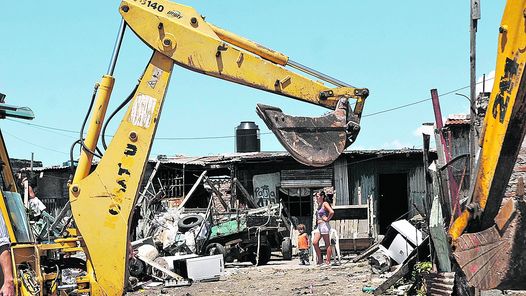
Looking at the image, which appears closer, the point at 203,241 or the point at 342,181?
the point at 203,241

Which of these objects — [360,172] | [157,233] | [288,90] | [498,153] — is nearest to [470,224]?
[498,153]

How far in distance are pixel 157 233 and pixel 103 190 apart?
14.4 m

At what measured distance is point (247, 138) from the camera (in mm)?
29266

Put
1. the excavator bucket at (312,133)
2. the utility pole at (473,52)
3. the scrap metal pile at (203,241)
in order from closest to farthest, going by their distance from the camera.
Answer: the excavator bucket at (312,133), the utility pole at (473,52), the scrap metal pile at (203,241)

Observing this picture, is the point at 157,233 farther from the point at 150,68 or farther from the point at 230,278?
the point at 150,68

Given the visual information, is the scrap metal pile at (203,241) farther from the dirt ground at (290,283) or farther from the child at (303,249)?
the child at (303,249)

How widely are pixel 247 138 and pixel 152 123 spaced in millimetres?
22501

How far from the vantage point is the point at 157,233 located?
68.2 feet

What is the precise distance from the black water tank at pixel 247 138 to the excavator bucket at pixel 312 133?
72.4 ft

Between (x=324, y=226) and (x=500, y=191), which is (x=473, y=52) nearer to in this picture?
(x=500, y=191)

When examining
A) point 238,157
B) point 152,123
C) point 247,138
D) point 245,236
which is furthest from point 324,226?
point 247,138

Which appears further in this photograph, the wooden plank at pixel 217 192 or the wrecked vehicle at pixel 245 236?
the wooden plank at pixel 217 192

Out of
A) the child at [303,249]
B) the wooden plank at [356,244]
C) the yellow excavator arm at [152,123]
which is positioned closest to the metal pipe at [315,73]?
the yellow excavator arm at [152,123]

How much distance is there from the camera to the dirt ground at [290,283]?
1174 cm
